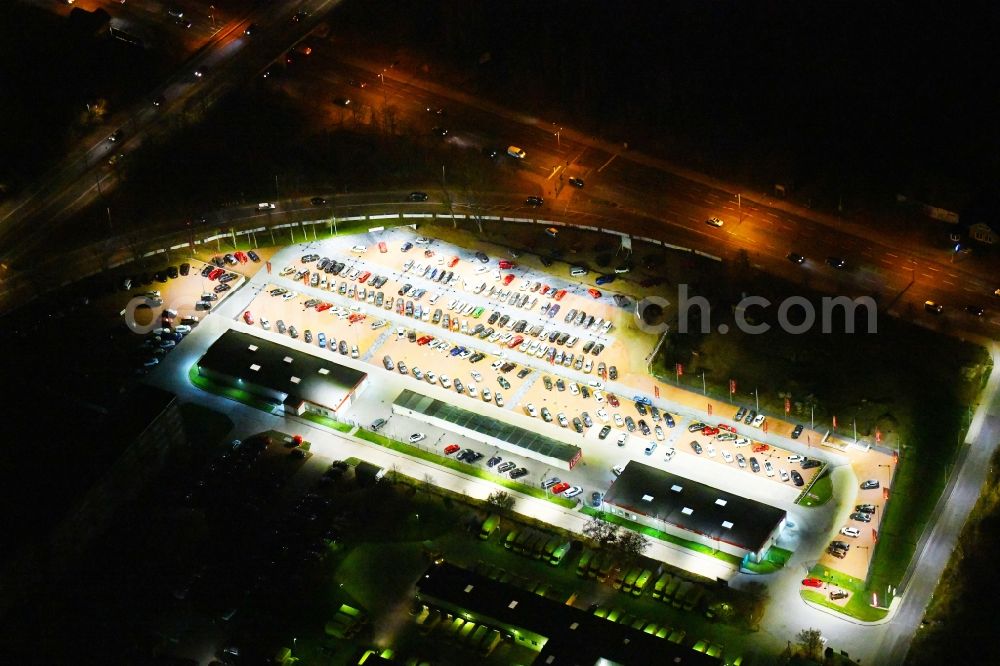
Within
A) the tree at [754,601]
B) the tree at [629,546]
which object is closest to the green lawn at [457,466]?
the tree at [629,546]

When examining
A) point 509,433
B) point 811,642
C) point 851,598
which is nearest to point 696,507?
point 851,598

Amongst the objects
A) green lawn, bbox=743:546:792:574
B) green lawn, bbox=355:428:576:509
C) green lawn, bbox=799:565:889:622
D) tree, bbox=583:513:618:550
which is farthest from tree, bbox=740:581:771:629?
green lawn, bbox=355:428:576:509

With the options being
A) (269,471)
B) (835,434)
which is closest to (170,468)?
(269,471)

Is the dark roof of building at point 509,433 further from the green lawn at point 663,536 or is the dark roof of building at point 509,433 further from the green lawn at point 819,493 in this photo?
the green lawn at point 819,493

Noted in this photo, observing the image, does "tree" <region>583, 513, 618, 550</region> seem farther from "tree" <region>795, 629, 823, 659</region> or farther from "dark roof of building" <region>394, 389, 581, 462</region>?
"tree" <region>795, 629, 823, 659</region>

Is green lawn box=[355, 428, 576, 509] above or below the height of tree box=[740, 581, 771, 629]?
above

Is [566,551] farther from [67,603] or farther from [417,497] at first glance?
Result: [67,603]

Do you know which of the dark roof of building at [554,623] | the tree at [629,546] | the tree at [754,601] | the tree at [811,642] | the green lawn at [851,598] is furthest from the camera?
the tree at [629,546]
